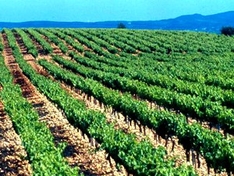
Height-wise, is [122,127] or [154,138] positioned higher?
[154,138]

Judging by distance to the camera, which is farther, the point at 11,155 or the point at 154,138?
the point at 154,138

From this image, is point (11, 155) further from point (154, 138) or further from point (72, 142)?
point (154, 138)

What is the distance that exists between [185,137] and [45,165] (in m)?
6.51

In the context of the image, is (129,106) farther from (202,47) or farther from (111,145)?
(202,47)

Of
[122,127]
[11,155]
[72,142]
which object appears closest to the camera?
[11,155]

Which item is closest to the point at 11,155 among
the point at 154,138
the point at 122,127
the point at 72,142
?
the point at 72,142

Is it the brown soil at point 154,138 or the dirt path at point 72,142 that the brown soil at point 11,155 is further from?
the brown soil at point 154,138

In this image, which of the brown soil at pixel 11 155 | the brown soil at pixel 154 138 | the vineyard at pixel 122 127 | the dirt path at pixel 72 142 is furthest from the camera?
the brown soil at pixel 11 155

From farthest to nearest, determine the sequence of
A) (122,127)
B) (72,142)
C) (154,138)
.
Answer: (122,127), (72,142), (154,138)

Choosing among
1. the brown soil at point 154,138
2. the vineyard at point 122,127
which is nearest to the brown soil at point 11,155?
the vineyard at point 122,127

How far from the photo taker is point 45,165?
51.0ft

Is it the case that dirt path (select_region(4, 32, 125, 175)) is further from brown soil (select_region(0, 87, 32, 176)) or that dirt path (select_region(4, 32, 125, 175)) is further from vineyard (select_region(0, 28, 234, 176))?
brown soil (select_region(0, 87, 32, 176))

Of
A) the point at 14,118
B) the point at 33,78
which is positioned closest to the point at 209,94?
the point at 14,118

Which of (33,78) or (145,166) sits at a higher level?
(145,166)
